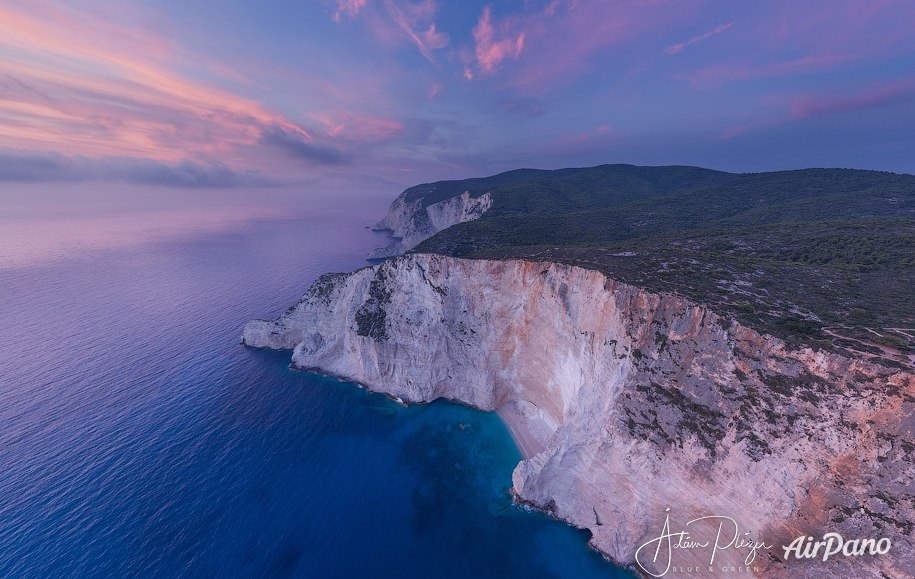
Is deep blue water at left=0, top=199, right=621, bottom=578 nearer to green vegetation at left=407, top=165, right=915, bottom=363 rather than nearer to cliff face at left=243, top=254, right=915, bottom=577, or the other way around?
cliff face at left=243, top=254, right=915, bottom=577

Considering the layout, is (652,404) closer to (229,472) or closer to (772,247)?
(772,247)

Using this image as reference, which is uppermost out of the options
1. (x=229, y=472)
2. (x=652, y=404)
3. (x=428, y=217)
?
(x=428, y=217)

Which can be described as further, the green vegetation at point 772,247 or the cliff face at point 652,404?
the green vegetation at point 772,247

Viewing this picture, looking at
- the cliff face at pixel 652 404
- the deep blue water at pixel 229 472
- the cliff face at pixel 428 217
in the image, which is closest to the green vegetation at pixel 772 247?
the cliff face at pixel 652 404

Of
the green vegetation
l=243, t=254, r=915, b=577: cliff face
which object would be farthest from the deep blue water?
the green vegetation

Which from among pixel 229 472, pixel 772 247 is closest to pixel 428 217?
pixel 772 247

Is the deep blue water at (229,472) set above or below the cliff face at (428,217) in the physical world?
below

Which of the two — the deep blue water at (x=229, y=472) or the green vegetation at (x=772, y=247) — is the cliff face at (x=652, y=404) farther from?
the deep blue water at (x=229, y=472)
